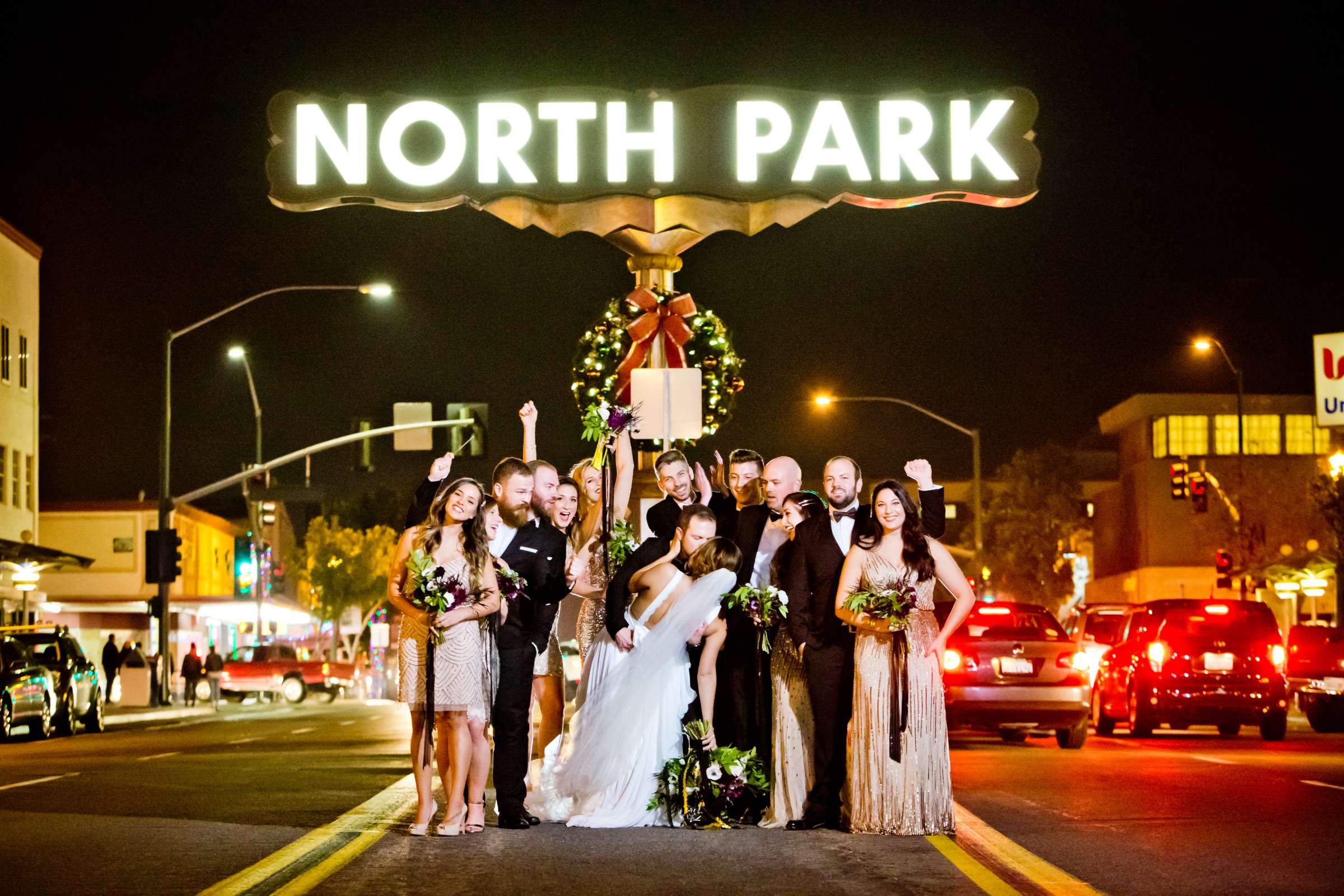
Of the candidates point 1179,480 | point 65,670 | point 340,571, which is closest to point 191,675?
point 65,670

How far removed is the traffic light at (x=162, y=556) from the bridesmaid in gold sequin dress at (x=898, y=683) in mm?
30391

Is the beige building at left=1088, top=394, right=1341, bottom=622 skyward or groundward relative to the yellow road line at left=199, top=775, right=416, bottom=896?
skyward

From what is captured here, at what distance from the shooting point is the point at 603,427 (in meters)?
12.6

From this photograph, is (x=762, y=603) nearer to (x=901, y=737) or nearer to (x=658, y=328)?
(x=901, y=737)

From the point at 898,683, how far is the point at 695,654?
4.56 ft

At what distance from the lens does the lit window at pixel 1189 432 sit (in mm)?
74812

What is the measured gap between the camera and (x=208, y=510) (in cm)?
10988

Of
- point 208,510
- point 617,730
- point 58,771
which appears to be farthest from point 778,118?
point 208,510

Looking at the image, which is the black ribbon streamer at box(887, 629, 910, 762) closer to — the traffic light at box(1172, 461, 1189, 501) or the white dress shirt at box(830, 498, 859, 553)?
the white dress shirt at box(830, 498, 859, 553)

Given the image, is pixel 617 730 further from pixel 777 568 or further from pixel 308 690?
pixel 308 690

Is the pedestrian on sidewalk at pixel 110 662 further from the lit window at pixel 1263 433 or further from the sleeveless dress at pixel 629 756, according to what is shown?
the lit window at pixel 1263 433

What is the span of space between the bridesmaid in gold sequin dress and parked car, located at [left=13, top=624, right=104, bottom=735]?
19.5m

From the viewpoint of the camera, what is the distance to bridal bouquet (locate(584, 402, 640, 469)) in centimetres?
1262

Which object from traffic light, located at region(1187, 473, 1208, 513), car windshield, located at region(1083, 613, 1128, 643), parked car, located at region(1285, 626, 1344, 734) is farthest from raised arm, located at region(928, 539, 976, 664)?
traffic light, located at region(1187, 473, 1208, 513)
